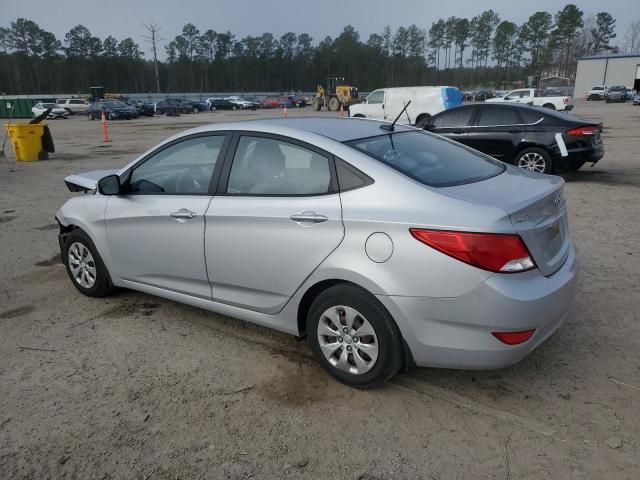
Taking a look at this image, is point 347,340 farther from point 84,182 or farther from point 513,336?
point 84,182

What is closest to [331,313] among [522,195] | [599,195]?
[522,195]

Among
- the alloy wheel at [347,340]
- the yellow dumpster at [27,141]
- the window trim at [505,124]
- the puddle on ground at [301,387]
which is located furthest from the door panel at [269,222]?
the yellow dumpster at [27,141]

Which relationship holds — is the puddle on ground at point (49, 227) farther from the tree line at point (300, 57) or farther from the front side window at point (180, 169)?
the tree line at point (300, 57)

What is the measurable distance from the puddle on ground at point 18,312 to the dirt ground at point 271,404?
0.06 ft

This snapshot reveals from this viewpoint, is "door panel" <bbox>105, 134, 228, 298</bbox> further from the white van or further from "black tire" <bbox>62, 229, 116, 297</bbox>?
the white van

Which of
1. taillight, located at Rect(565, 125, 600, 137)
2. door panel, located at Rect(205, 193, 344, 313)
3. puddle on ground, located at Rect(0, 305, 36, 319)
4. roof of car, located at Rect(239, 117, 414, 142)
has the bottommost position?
puddle on ground, located at Rect(0, 305, 36, 319)

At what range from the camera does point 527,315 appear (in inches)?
103

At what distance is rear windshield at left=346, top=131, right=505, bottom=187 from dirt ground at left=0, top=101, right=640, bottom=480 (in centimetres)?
126

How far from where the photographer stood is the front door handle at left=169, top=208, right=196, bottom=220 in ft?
11.6

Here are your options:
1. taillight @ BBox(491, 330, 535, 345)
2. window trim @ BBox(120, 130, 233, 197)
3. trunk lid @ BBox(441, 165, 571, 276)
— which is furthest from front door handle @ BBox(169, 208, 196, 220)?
taillight @ BBox(491, 330, 535, 345)

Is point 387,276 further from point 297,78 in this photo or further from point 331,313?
point 297,78

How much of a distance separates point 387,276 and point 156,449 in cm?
151

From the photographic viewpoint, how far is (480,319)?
8.47 ft

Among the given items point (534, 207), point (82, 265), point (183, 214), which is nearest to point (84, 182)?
point (82, 265)
